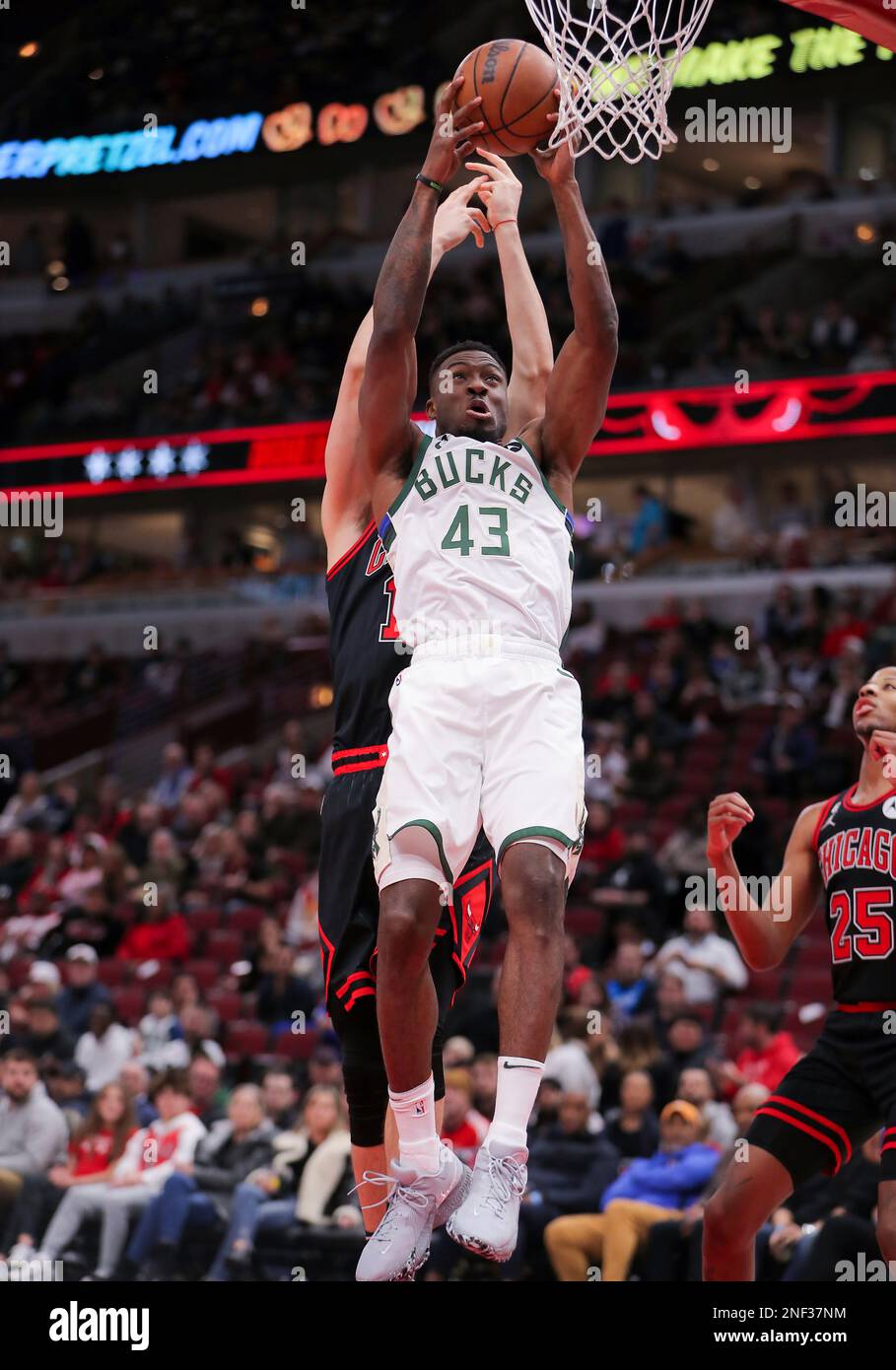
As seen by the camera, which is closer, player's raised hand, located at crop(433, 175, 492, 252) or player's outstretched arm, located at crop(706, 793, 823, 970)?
player's raised hand, located at crop(433, 175, 492, 252)

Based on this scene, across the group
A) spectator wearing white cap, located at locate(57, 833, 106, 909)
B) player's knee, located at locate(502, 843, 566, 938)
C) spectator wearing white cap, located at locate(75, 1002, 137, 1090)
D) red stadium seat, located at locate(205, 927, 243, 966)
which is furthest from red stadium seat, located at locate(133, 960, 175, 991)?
player's knee, located at locate(502, 843, 566, 938)

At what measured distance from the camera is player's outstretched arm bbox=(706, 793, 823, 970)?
5812mm

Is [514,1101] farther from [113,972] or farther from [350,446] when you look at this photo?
[113,972]

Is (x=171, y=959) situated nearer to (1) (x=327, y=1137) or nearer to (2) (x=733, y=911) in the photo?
(1) (x=327, y=1137)

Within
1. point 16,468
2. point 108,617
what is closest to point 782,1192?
point 108,617

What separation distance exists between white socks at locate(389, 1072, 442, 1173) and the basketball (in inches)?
108

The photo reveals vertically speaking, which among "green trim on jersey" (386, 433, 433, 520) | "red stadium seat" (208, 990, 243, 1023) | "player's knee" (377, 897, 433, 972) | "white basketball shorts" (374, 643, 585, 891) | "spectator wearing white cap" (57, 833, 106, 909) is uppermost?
"spectator wearing white cap" (57, 833, 106, 909)

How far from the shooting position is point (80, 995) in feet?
42.8

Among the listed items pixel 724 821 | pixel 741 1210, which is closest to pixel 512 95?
pixel 724 821

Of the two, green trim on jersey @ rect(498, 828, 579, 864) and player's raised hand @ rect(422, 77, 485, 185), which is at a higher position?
player's raised hand @ rect(422, 77, 485, 185)

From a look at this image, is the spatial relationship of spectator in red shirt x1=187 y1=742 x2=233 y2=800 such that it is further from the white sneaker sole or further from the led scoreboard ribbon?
the white sneaker sole

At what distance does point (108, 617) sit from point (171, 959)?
440 inches

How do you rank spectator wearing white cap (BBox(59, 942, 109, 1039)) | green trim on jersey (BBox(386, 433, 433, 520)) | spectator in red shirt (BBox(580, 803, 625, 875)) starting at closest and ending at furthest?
green trim on jersey (BBox(386, 433, 433, 520)), spectator wearing white cap (BBox(59, 942, 109, 1039)), spectator in red shirt (BBox(580, 803, 625, 875))

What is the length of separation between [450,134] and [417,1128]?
2.85 m
